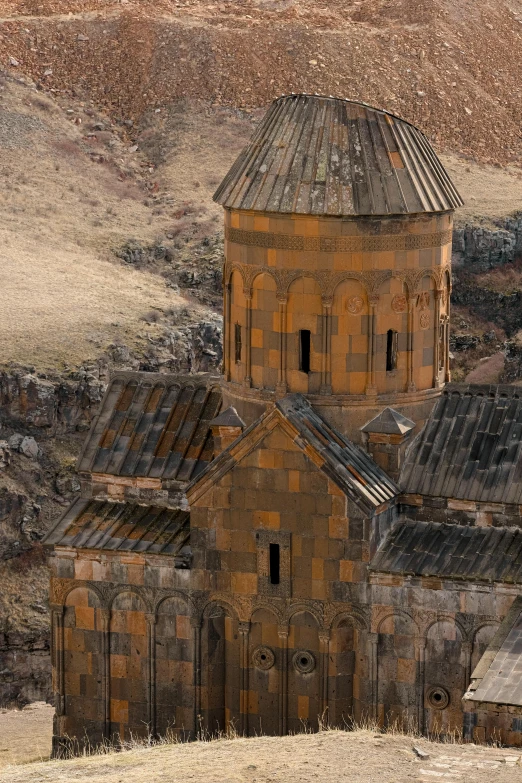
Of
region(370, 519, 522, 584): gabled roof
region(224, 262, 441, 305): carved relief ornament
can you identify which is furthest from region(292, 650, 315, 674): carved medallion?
region(224, 262, 441, 305): carved relief ornament

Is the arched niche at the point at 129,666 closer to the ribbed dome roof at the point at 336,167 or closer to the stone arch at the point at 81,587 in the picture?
the stone arch at the point at 81,587

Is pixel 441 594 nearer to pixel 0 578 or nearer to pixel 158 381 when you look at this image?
pixel 158 381

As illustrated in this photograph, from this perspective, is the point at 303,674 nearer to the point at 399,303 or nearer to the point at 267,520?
the point at 267,520

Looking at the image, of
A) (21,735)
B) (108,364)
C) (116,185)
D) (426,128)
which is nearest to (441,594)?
(21,735)

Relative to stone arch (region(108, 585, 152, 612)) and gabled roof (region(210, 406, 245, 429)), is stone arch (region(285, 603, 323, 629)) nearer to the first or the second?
stone arch (region(108, 585, 152, 612))

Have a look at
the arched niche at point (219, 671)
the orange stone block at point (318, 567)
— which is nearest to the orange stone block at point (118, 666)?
the arched niche at point (219, 671)

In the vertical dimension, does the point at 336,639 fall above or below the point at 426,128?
below
